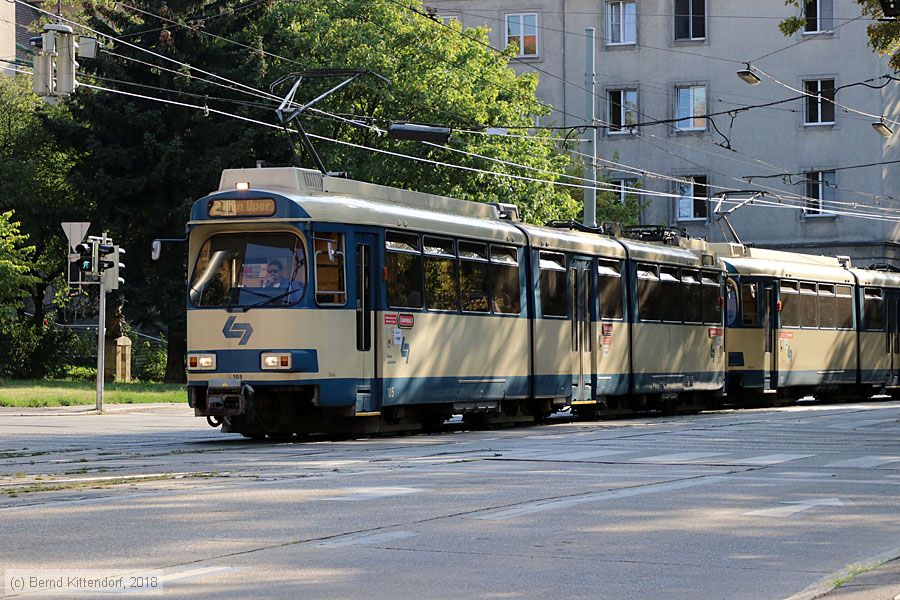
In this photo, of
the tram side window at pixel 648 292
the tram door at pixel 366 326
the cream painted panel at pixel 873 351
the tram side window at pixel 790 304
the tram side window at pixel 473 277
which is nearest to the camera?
the tram door at pixel 366 326

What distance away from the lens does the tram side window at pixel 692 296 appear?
3180 cm

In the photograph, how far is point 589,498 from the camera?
Result: 12.7 m

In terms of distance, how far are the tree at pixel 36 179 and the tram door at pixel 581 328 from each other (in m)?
25.0

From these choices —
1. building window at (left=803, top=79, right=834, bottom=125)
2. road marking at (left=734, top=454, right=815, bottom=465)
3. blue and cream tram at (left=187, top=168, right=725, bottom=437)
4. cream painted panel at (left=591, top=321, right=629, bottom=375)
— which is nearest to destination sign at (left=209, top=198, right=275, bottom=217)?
blue and cream tram at (left=187, top=168, right=725, bottom=437)

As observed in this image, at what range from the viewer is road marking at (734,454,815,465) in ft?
55.4

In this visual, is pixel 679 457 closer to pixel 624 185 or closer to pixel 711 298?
pixel 711 298

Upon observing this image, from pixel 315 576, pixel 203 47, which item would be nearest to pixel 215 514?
pixel 315 576

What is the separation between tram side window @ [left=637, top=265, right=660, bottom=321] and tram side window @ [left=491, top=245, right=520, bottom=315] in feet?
18.0

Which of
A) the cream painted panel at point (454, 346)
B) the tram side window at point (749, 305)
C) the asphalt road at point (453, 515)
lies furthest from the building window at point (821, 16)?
the asphalt road at point (453, 515)

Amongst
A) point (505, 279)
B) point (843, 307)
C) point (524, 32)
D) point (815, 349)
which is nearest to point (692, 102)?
point (524, 32)

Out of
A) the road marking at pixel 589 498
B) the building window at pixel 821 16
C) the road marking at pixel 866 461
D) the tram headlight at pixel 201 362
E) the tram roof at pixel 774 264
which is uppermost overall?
the building window at pixel 821 16

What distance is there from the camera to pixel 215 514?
1105 centimetres

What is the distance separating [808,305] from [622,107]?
88.2 ft

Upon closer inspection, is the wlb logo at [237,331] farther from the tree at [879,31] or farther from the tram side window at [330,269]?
the tree at [879,31]
